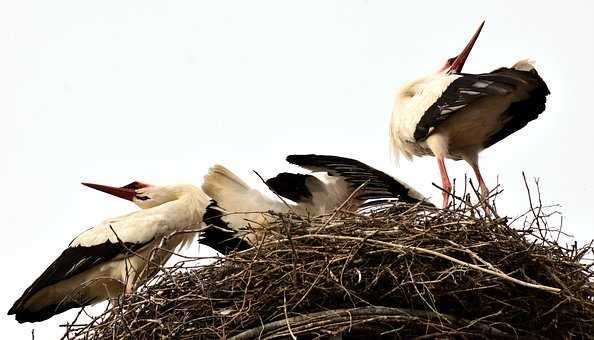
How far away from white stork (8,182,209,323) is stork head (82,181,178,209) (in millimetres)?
261

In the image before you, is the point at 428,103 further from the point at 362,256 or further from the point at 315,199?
the point at 362,256

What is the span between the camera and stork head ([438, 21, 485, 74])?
20.5 ft

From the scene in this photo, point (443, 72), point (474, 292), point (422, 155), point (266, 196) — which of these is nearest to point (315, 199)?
point (266, 196)

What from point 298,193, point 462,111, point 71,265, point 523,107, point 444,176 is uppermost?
point 523,107

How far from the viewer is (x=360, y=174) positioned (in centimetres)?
534

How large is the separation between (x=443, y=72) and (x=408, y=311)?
2478mm

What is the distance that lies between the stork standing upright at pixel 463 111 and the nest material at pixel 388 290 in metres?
1.22

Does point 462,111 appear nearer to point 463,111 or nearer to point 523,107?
point 463,111

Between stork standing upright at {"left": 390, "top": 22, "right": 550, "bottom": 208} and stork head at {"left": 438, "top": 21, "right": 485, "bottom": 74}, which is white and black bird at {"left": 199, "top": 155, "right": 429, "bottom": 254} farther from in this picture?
stork head at {"left": 438, "top": 21, "right": 485, "bottom": 74}

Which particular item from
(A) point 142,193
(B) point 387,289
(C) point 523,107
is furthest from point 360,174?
(A) point 142,193

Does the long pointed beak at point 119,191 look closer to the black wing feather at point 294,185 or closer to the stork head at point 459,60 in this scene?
the black wing feather at point 294,185

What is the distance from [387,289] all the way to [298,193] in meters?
1.46

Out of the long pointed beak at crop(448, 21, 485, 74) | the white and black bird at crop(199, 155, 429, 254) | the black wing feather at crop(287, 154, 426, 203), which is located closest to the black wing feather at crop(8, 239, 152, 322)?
the white and black bird at crop(199, 155, 429, 254)

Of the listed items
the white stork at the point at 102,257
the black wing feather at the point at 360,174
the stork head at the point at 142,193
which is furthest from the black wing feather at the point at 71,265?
the black wing feather at the point at 360,174
